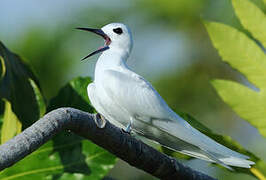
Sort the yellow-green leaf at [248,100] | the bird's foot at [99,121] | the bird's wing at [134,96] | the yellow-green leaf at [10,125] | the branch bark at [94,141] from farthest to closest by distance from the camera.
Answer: the bird's wing at [134,96] → the yellow-green leaf at [10,125] → the yellow-green leaf at [248,100] → the bird's foot at [99,121] → the branch bark at [94,141]

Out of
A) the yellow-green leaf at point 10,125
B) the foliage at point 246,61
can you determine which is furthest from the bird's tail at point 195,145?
the yellow-green leaf at point 10,125

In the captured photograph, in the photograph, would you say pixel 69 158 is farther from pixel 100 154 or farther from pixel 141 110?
pixel 141 110

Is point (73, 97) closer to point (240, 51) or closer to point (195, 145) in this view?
point (195, 145)

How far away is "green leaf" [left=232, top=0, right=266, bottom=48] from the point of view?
2.90 metres

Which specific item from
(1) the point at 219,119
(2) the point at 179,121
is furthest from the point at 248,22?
(1) the point at 219,119

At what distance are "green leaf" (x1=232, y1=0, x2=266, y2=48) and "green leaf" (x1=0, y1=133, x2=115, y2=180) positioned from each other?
1.15 meters

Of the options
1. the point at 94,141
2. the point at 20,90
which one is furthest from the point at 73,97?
the point at 94,141

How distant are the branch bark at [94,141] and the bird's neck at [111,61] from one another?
1.19 metres

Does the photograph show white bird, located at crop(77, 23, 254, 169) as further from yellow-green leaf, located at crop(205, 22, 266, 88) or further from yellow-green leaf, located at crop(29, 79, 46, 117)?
yellow-green leaf, located at crop(205, 22, 266, 88)

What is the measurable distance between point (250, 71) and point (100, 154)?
42.4 inches

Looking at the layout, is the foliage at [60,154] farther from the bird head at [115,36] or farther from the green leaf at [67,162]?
the bird head at [115,36]

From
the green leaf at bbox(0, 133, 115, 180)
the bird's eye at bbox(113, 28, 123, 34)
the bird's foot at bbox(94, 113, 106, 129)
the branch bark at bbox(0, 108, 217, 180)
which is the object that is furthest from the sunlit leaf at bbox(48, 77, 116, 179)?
the bird's foot at bbox(94, 113, 106, 129)

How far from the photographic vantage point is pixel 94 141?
7.48ft

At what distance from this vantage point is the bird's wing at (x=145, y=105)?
3.33 metres
